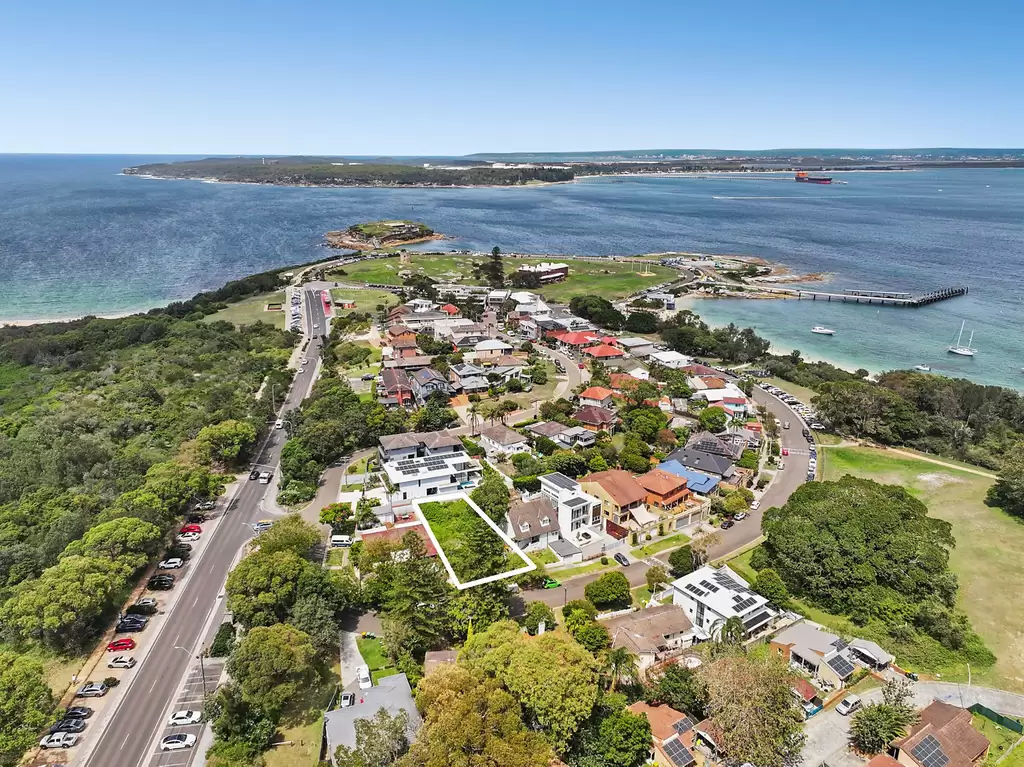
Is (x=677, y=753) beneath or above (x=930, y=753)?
beneath

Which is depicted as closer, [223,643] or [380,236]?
[223,643]

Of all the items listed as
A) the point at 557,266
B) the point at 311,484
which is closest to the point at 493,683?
the point at 311,484

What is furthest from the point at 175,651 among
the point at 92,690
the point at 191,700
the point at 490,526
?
the point at 490,526

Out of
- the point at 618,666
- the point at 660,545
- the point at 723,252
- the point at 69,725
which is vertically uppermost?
the point at 618,666

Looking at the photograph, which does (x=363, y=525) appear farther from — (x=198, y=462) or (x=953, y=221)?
(x=953, y=221)

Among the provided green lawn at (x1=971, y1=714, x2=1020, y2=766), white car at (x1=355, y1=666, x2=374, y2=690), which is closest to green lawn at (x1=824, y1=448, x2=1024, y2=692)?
green lawn at (x1=971, y1=714, x2=1020, y2=766)

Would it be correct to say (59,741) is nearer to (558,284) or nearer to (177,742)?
(177,742)

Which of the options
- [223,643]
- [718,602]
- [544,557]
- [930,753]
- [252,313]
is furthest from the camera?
[252,313]

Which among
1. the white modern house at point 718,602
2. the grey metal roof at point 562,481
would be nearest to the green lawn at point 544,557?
the grey metal roof at point 562,481
